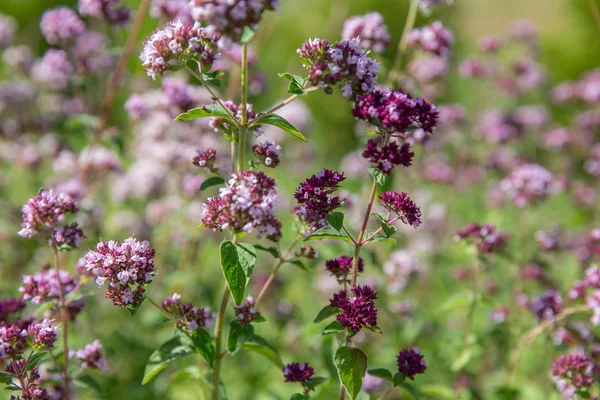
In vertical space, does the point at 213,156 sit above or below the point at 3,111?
below

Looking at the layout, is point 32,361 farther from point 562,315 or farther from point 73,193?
point 562,315

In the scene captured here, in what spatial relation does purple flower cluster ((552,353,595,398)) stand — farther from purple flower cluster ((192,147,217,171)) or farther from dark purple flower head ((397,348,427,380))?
purple flower cluster ((192,147,217,171))

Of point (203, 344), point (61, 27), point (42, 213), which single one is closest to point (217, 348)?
point (203, 344)

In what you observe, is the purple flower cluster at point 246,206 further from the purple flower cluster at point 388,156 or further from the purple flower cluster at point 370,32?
the purple flower cluster at point 370,32

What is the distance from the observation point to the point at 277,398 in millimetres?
3244

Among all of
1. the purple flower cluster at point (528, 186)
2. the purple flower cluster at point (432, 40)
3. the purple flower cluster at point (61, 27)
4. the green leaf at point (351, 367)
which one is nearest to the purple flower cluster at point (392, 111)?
the green leaf at point (351, 367)

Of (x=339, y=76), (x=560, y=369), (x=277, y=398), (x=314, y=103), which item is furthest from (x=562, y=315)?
(x=314, y=103)

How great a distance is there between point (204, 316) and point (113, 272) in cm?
45

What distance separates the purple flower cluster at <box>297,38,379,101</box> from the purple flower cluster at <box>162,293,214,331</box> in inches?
42.2

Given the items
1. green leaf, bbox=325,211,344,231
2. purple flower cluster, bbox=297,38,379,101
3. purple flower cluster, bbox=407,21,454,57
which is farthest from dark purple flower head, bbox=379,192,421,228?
purple flower cluster, bbox=407,21,454,57

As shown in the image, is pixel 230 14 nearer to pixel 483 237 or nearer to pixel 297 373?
pixel 297 373

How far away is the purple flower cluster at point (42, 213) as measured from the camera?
243 cm

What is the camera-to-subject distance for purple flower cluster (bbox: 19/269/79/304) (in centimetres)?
251

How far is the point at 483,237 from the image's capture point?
3465 mm
